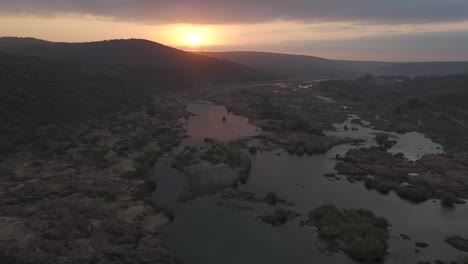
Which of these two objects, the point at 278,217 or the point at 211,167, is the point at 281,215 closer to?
the point at 278,217

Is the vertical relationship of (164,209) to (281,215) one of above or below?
below

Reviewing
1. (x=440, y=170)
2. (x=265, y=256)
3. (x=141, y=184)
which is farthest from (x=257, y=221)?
(x=440, y=170)

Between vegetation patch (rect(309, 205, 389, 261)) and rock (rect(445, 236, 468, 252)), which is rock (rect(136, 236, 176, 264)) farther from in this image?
rock (rect(445, 236, 468, 252))

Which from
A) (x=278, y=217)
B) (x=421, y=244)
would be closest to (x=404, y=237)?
(x=421, y=244)

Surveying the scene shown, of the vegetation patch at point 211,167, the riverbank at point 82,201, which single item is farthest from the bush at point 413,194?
the riverbank at point 82,201

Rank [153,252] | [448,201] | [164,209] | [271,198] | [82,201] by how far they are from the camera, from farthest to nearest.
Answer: [448,201]
[271,198]
[82,201]
[164,209]
[153,252]

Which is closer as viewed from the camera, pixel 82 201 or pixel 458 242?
pixel 458 242

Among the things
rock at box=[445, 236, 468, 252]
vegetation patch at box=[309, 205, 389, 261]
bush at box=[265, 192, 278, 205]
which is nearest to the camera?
vegetation patch at box=[309, 205, 389, 261]

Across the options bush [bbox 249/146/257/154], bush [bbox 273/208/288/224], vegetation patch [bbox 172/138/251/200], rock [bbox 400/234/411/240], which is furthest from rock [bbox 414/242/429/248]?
bush [bbox 249/146/257/154]
